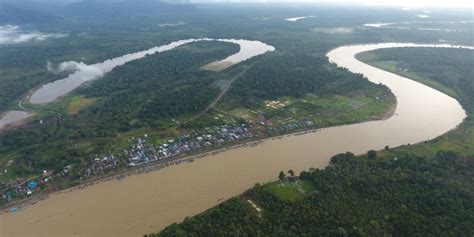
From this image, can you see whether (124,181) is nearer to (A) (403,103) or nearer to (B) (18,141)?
(B) (18,141)

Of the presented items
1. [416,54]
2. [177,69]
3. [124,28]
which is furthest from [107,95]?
[124,28]

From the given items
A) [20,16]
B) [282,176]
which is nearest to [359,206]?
[282,176]

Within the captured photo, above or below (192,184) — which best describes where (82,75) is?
above

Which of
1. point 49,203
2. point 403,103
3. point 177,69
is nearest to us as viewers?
point 49,203

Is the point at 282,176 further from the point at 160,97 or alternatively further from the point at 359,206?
the point at 160,97

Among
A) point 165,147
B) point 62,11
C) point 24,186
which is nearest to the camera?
point 24,186

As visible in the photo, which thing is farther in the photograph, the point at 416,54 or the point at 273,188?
the point at 416,54

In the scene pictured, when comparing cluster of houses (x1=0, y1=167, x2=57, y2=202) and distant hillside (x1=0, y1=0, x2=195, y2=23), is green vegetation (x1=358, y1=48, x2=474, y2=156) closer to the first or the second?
cluster of houses (x1=0, y1=167, x2=57, y2=202)
